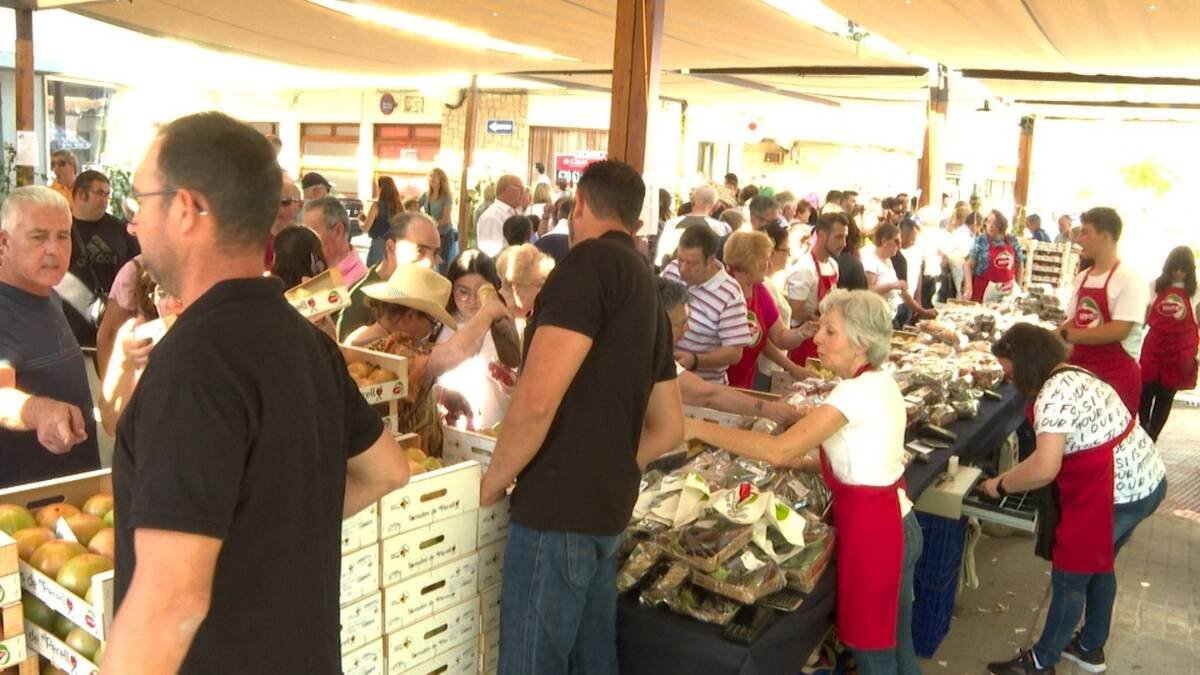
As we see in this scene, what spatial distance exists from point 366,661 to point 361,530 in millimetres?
324

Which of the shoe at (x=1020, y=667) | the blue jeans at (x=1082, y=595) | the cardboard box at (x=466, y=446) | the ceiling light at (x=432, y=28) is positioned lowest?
the shoe at (x=1020, y=667)

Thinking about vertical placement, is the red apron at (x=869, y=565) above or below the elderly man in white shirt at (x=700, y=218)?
below

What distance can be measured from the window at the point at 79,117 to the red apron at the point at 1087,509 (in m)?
14.8

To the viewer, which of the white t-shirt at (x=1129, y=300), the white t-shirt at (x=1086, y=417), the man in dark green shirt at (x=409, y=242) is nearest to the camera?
the white t-shirt at (x=1086, y=417)

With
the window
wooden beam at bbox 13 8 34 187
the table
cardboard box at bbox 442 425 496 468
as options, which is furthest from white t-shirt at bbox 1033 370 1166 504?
the window

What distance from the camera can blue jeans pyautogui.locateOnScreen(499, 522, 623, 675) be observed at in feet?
6.93

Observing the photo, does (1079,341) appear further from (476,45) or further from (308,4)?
(476,45)

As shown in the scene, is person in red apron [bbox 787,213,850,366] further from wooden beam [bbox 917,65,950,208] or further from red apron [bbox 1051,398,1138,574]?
wooden beam [bbox 917,65,950,208]

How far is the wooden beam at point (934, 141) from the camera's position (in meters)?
9.47

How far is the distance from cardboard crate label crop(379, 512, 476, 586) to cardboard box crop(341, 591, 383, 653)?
54mm

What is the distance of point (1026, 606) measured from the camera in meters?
4.39

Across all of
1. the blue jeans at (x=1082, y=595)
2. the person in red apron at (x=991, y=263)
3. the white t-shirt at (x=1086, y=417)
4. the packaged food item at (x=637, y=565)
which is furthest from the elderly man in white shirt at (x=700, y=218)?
the packaged food item at (x=637, y=565)

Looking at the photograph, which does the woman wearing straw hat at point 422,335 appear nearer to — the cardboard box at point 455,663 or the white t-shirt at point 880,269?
the cardboard box at point 455,663

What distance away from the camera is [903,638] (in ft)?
9.57
